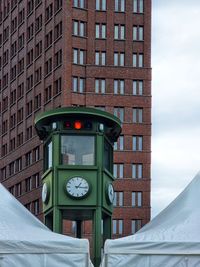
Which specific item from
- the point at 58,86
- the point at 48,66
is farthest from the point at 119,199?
the point at 48,66

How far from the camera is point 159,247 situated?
17.0m

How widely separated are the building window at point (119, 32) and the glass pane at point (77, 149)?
67527 millimetres

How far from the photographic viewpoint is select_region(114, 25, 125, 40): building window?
9844 centimetres

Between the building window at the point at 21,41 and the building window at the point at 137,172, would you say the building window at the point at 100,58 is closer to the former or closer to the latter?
the building window at the point at 137,172

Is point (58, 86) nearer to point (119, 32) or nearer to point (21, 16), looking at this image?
point (119, 32)

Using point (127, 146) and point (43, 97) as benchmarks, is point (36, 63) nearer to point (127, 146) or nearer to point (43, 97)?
point (43, 97)

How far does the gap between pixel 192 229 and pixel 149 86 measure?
8144cm

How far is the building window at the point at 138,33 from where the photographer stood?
98.8 m

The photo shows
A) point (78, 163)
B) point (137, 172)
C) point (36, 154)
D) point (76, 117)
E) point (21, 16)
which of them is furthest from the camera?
point (21, 16)

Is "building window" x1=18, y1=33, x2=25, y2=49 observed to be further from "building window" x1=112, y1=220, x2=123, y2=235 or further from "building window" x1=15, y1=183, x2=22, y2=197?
"building window" x1=112, y1=220, x2=123, y2=235

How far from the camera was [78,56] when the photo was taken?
317ft

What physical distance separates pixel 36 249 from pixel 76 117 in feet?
46.6

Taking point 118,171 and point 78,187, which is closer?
point 78,187

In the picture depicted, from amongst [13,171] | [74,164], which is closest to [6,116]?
[13,171]
